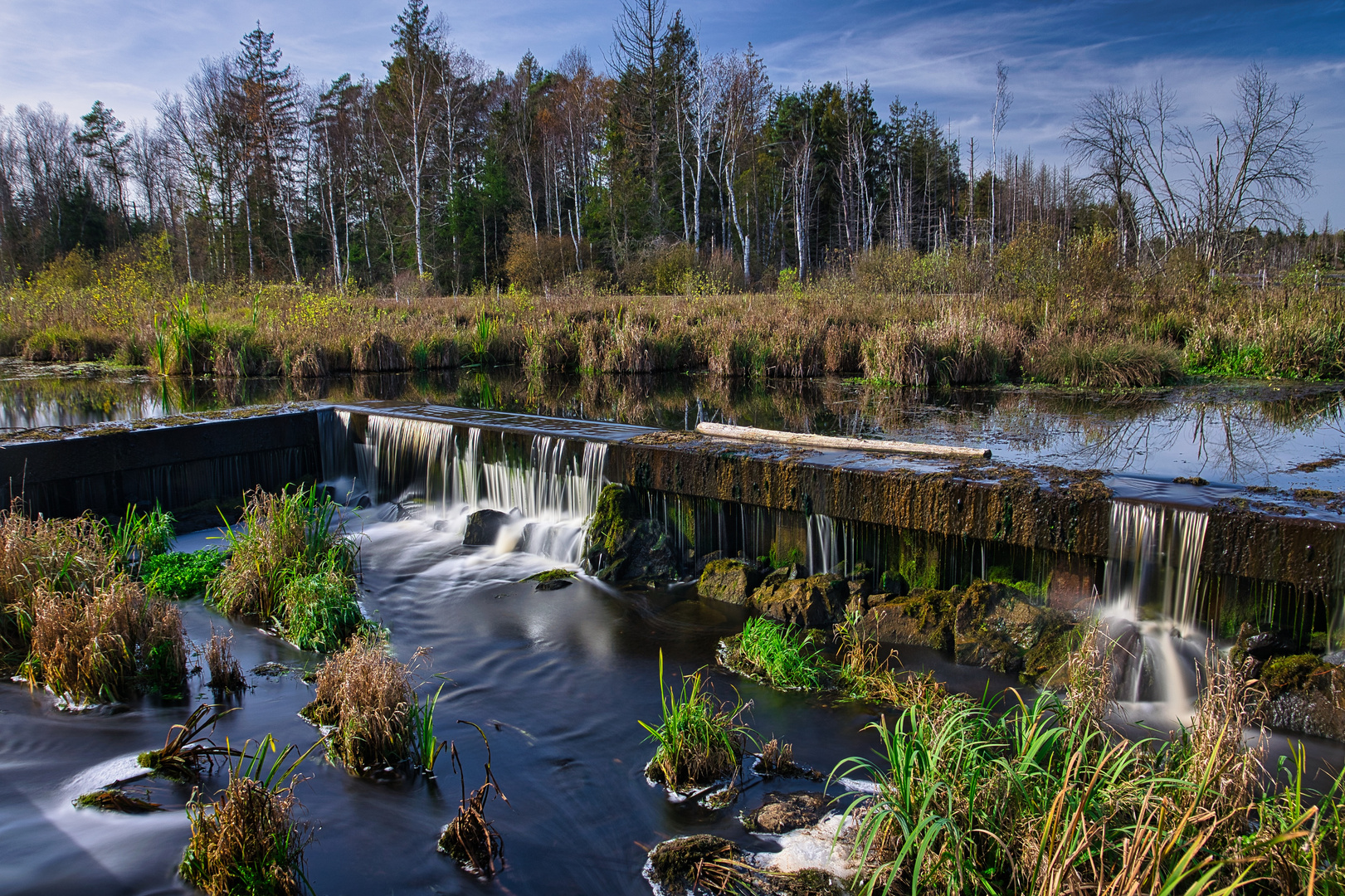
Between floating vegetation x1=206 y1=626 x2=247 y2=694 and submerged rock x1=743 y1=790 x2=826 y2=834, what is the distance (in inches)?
130

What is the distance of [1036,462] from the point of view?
727 cm

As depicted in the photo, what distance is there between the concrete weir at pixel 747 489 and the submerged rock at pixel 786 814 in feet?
9.30

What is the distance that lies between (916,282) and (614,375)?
11166 millimetres

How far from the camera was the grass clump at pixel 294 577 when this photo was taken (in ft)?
19.1

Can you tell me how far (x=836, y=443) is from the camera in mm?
7629

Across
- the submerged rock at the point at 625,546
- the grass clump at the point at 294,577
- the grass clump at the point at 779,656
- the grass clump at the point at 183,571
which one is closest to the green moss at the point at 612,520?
the submerged rock at the point at 625,546

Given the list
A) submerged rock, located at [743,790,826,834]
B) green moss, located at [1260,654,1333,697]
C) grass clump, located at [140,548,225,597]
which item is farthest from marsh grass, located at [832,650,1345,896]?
grass clump, located at [140,548,225,597]

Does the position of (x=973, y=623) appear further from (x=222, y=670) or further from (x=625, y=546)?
(x=222, y=670)

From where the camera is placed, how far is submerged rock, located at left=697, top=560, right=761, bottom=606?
665cm

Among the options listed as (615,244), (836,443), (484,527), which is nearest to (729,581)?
(836,443)

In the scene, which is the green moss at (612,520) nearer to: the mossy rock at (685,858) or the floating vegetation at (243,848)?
the mossy rock at (685,858)

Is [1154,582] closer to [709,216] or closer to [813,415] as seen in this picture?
[813,415]

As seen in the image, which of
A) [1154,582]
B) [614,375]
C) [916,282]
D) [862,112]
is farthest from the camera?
A: [862,112]

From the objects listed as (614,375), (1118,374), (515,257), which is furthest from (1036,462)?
(515,257)
